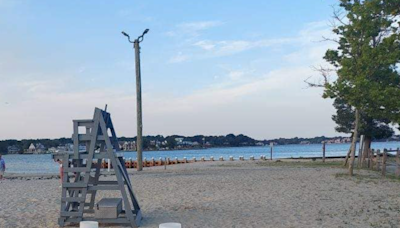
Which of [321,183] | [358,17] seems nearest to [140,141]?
[321,183]

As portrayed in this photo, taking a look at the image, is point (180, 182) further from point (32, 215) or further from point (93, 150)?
point (93, 150)

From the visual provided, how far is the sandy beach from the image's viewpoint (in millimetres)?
10008

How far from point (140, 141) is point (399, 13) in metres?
13.3

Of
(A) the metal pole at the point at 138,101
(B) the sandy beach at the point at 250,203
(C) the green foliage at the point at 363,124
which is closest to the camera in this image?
(B) the sandy beach at the point at 250,203

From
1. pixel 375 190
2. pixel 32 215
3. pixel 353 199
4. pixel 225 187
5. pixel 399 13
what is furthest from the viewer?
pixel 399 13

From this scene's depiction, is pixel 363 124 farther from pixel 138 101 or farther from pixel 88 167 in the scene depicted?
pixel 88 167

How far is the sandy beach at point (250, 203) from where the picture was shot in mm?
10008

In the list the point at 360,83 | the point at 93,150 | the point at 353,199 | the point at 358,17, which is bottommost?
the point at 353,199

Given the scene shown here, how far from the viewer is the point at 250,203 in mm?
12500

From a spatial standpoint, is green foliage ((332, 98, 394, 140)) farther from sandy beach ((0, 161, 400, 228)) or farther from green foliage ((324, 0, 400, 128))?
sandy beach ((0, 161, 400, 228))

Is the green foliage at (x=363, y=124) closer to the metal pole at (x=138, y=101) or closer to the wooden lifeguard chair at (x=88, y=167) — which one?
the metal pole at (x=138, y=101)

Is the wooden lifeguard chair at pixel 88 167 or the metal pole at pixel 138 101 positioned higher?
the metal pole at pixel 138 101

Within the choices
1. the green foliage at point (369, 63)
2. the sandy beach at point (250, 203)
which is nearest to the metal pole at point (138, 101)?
the sandy beach at point (250, 203)

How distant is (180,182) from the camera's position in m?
18.3
